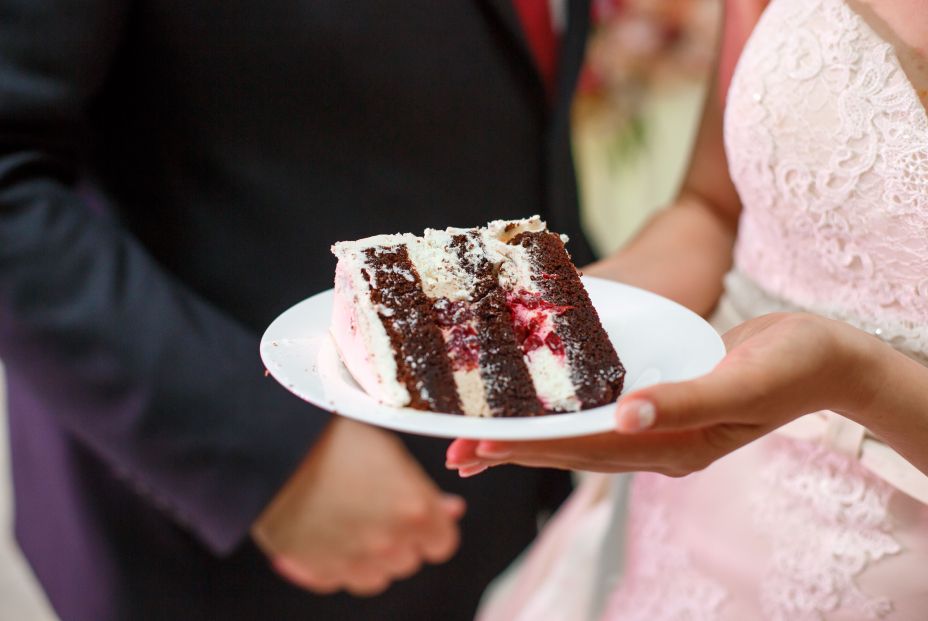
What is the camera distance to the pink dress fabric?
782 mm

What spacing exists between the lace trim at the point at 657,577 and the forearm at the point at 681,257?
0.79ft

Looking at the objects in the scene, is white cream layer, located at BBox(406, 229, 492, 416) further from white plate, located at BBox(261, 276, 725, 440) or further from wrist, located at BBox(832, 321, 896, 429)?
wrist, located at BBox(832, 321, 896, 429)

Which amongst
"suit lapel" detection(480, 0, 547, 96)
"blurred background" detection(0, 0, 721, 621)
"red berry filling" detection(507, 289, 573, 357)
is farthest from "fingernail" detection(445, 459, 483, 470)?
→ "blurred background" detection(0, 0, 721, 621)

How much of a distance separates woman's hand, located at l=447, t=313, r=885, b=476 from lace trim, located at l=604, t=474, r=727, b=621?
0.32 metres

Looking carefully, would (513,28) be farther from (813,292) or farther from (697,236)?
(813,292)

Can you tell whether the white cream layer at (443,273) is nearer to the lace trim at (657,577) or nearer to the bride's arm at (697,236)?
the bride's arm at (697,236)

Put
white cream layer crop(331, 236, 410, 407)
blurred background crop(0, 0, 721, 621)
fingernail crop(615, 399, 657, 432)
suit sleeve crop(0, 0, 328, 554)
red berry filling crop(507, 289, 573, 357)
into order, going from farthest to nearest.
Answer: blurred background crop(0, 0, 721, 621) → suit sleeve crop(0, 0, 328, 554) → red berry filling crop(507, 289, 573, 357) → white cream layer crop(331, 236, 410, 407) → fingernail crop(615, 399, 657, 432)

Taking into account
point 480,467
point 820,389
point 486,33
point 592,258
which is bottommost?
point 592,258

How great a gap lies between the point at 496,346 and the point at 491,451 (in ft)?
0.45

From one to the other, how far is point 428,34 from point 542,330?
43 centimetres

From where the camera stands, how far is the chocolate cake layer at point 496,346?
702mm

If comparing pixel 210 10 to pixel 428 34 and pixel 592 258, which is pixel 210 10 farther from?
pixel 592 258

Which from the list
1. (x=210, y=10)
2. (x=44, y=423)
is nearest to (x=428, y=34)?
(x=210, y=10)

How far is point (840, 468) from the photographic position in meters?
0.88
